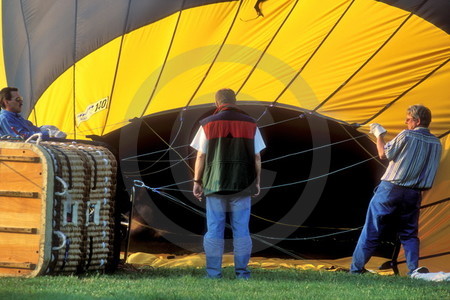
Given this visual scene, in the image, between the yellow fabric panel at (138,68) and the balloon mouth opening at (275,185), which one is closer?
the yellow fabric panel at (138,68)

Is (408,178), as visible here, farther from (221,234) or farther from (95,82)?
(95,82)

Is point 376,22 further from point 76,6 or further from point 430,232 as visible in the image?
point 76,6

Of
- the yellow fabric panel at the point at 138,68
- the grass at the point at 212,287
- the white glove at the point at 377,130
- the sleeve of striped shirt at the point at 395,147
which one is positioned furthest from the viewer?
the yellow fabric panel at the point at 138,68

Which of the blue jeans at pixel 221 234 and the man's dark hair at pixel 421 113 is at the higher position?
the man's dark hair at pixel 421 113

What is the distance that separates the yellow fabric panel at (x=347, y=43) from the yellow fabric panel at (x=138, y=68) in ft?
3.90

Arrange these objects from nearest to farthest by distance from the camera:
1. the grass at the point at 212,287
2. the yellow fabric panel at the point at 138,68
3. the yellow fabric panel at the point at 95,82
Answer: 1. the grass at the point at 212,287
2. the yellow fabric panel at the point at 138,68
3. the yellow fabric panel at the point at 95,82

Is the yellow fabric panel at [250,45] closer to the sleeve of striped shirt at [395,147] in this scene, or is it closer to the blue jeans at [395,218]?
the sleeve of striped shirt at [395,147]

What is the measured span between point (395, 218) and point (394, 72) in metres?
1.39

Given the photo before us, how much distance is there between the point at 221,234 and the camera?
21.0 ft

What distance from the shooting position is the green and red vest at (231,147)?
20.9 feet

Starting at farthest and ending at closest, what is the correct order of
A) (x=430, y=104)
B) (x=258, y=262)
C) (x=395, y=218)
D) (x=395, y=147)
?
(x=258, y=262)
(x=430, y=104)
(x=395, y=218)
(x=395, y=147)

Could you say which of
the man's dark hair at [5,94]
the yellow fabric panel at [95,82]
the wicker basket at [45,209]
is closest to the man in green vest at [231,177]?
the wicker basket at [45,209]

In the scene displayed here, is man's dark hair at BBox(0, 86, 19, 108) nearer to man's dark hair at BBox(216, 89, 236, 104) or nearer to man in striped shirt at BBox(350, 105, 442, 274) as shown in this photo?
man's dark hair at BBox(216, 89, 236, 104)

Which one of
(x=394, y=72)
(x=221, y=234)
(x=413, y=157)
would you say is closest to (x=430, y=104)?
(x=394, y=72)
